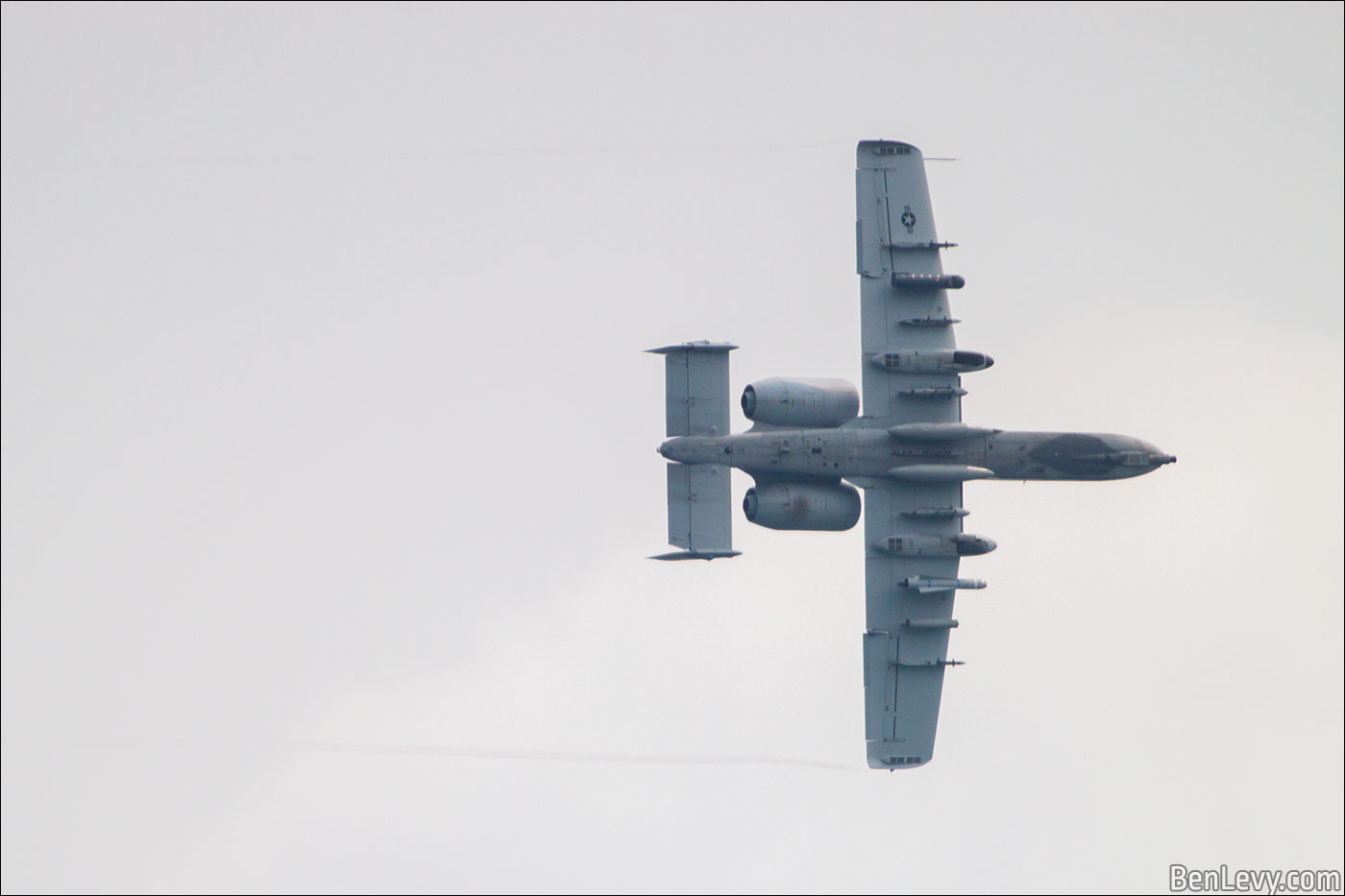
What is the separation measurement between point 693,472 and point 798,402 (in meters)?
2.95

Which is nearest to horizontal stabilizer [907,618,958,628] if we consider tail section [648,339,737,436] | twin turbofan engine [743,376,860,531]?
twin turbofan engine [743,376,860,531]

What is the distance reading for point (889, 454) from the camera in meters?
59.3

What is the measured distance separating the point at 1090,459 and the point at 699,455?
9879 millimetres

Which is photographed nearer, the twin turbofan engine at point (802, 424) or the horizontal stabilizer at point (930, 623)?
the twin turbofan engine at point (802, 424)

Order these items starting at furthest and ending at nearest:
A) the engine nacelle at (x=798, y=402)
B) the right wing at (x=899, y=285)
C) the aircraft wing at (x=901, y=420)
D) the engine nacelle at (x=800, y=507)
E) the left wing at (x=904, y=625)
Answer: the left wing at (x=904, y=625)
the aircraft wing at (x=901, y=420)
the right wing at (x=899, y=285)
the engine nacelle at (x=800, y=507)
the engine nacelle at (x=798, y=402)

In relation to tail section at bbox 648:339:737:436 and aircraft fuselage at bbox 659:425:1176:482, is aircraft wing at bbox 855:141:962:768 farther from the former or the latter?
tail section at bbox 648:339:737:436

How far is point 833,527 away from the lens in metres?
59.2

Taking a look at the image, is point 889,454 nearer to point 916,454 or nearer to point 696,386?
point 916,454

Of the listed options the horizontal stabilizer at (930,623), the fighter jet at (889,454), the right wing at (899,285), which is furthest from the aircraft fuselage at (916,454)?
the horizontal stabilizer at (930,623)

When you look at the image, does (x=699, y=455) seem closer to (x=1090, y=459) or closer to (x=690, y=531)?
(x=690, y=531)

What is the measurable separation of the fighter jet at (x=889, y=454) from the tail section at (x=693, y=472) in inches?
1.2

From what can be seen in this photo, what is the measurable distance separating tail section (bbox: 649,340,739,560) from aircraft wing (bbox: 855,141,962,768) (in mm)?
3912

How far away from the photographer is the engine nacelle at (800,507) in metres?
58.7

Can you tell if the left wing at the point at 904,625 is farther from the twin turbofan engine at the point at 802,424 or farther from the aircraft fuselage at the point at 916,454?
the twin turbofan engine at the point at 802,424
